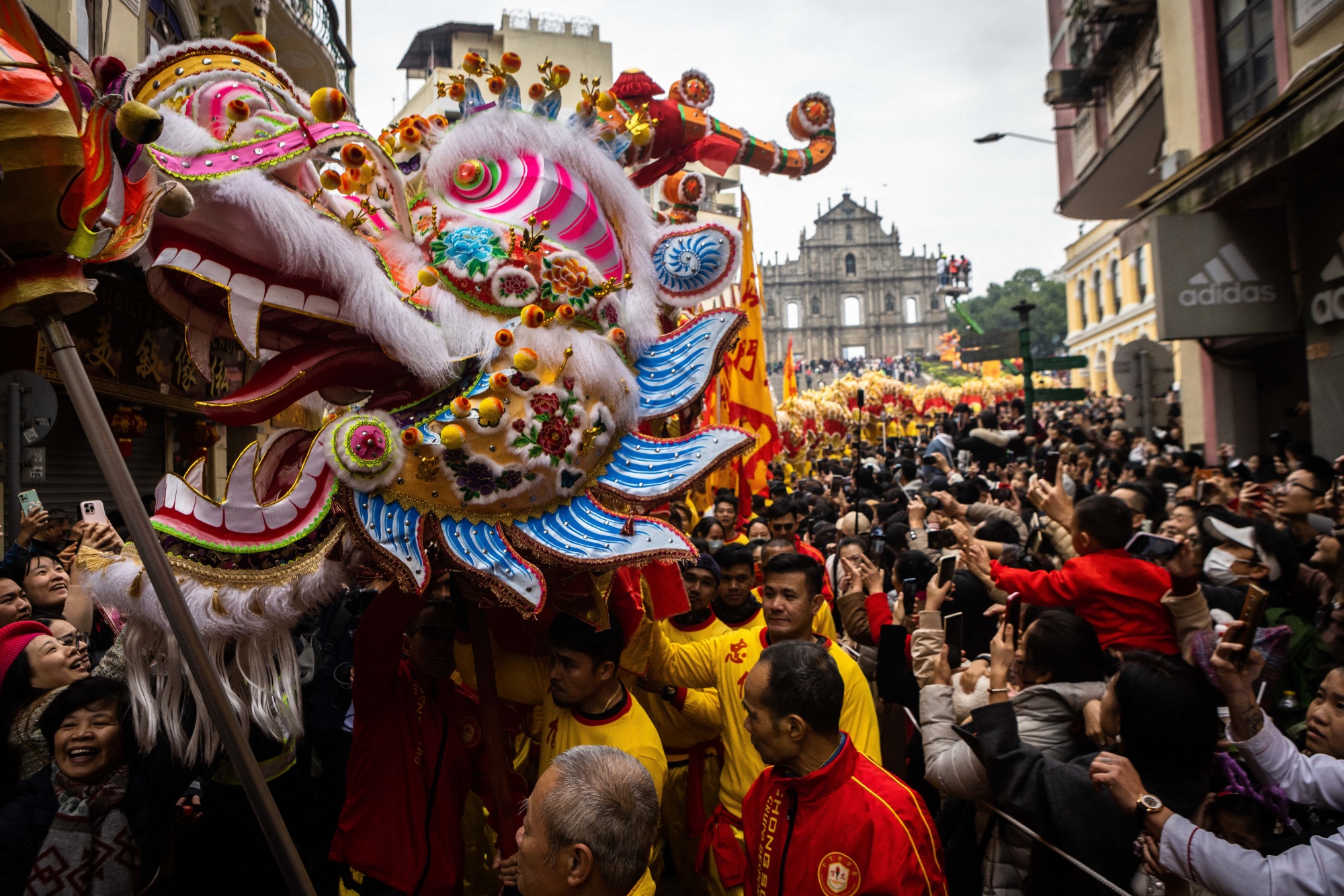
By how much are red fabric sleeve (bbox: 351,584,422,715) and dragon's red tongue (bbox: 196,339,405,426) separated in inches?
31.3

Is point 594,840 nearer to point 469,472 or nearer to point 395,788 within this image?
point 469,472

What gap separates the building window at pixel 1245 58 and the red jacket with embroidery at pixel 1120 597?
754cm

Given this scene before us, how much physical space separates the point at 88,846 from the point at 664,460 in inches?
80.6

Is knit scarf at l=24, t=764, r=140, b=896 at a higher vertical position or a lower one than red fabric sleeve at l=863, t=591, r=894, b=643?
lower

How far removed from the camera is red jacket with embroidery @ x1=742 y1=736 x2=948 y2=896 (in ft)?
7.64

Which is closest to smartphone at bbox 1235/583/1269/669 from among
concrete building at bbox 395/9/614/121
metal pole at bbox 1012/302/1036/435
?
metal pole at bbox 1012/302/1036/435

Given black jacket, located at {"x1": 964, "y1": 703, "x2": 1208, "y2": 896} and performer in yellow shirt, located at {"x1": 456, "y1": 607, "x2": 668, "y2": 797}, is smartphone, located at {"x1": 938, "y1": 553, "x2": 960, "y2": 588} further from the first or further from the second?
performer in yellow shirt, located at {"x1": 456, "y1": 607, "x2": 668, "y2": 797}

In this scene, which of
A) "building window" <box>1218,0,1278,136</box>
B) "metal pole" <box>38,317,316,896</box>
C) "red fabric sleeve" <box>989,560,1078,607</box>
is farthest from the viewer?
"building window" <box>1218,0,1278,136</box>

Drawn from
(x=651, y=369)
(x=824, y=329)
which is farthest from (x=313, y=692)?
(x=824, y=329)

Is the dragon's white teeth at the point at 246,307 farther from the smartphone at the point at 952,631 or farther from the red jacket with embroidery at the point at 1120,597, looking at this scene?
the red jacket with embroidery at the point at 1120,597

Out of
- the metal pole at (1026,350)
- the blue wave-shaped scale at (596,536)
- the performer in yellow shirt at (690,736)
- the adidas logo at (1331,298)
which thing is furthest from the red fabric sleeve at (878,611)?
the metal pole at (1026,350)

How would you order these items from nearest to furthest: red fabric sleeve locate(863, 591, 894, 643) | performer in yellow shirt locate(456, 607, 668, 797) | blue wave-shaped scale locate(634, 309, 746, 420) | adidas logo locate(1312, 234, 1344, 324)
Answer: performer in yellow shirt locate(456, 607, 668, 797) < blue wave-shaped scale locate(634, 309, 746, 420) < red fabric sleeve locate(863, 591, 894, 643) < adidas logo locate(1312, 234, 1344, 324)

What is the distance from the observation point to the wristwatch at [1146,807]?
2.21 m

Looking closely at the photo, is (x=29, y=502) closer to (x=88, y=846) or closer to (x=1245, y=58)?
(x=88, y=846)
